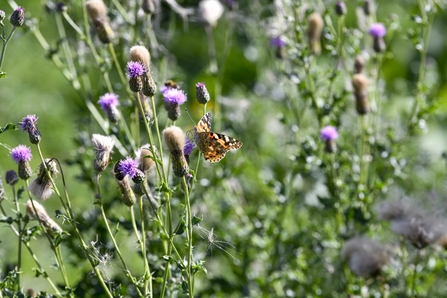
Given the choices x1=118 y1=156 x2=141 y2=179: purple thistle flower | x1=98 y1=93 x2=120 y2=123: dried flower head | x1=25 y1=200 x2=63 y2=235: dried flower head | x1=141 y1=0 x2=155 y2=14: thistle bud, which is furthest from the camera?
x1=141 y1=0 x2=155 y2=14: thistle bud

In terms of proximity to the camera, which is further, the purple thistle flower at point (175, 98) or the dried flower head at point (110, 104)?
the dried flower head at point (110, 104)

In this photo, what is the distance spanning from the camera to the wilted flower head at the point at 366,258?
1.42 m

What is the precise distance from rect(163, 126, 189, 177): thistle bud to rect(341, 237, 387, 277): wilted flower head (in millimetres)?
567

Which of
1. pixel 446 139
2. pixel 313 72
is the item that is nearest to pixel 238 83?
pixel 446 139

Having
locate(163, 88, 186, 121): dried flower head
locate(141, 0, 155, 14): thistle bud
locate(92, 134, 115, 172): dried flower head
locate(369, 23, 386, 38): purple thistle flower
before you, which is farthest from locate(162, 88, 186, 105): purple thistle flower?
locate(369, 23, 386, 38): purple thistle flower

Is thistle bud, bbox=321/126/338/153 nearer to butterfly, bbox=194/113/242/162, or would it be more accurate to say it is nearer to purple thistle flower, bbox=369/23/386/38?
purple thistle flower, bbox=369/23/386/38

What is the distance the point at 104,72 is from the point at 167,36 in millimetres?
449

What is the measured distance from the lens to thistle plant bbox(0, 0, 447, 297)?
3.56ft

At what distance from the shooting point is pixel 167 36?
1.88m

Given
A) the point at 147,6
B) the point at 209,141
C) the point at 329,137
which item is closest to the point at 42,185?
the point at 209,141

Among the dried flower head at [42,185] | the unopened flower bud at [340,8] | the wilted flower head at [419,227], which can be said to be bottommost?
the wilted flower head at [419,227]

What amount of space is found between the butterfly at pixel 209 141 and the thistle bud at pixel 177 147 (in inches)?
1.6

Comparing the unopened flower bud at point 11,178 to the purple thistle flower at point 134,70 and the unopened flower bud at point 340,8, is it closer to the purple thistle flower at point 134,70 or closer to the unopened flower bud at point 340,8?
the purple thistle flower at point 134,70

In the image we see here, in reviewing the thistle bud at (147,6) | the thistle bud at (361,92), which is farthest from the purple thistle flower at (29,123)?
the thistle bud at (361,92)
